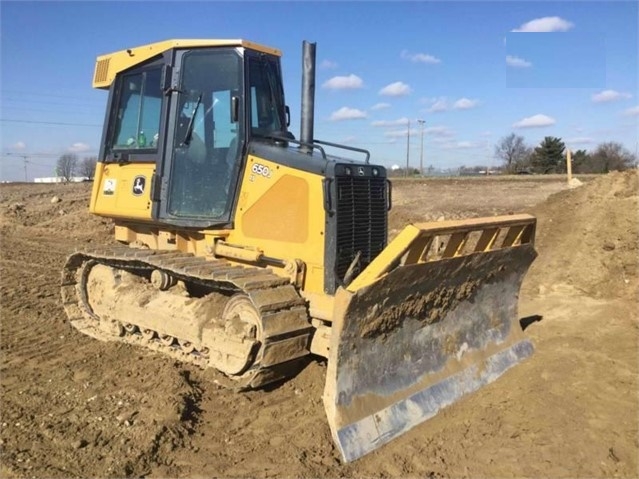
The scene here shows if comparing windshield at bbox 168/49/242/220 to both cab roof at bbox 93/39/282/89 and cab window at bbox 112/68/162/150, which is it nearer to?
cab roof at bbox 93/39/282/89

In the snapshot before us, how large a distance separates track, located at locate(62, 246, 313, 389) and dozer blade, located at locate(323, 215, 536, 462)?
1.97 ft

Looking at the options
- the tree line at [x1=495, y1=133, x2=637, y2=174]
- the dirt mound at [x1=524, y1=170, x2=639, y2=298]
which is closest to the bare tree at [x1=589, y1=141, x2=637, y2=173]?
the tree line at [x1=495, y1=133, x2=637, y2=174]

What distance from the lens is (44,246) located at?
13.9 m

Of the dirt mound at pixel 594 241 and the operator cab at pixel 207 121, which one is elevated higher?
the operator cab at pixel 207 121

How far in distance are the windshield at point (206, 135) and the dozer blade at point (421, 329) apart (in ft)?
6.24

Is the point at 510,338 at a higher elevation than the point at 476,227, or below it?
below

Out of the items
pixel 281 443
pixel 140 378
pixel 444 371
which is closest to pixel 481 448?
pixel 444 371

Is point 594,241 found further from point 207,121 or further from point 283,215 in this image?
point 207,121

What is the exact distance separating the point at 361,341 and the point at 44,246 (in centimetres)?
1174

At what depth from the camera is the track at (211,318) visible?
4609 mm

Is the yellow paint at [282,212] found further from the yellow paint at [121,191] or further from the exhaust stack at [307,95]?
the yellow paint at [121,191]

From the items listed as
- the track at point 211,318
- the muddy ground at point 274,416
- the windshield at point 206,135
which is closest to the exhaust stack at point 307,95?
the windshield at point 206,135

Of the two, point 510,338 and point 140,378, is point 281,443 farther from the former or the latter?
point 510,338

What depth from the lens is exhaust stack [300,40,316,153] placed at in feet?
17.9
